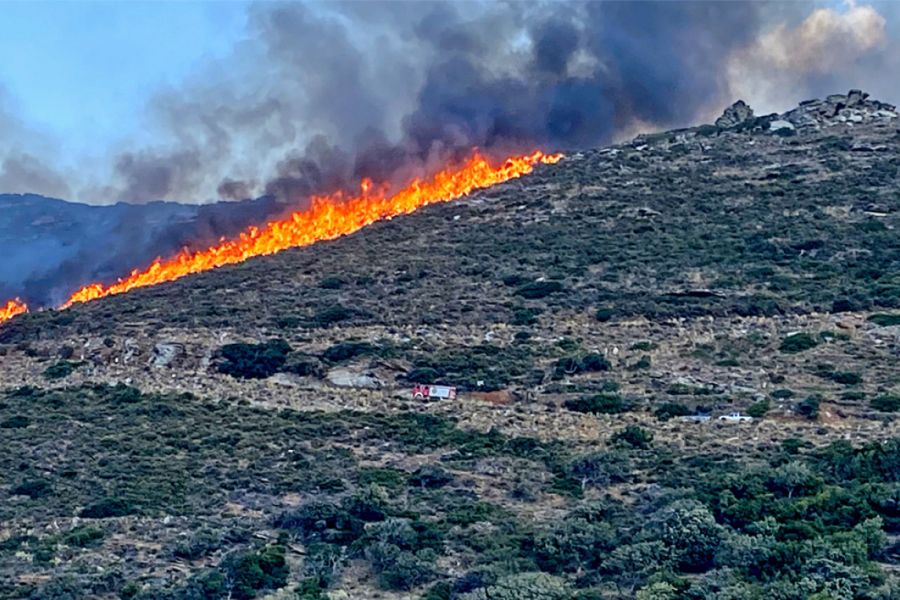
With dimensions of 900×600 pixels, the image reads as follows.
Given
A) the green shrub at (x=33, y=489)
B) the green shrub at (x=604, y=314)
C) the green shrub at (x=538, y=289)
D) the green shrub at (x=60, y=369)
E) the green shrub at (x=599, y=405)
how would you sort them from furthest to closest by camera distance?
the green shrub at (x=538, y=289) → the green shrub at (x=604, y=314) → the green shrub at (x=60, y=369) → the green shrub at (x=599, y=405) → the green shrub at (x=33, y=489)

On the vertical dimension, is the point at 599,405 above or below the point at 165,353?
below

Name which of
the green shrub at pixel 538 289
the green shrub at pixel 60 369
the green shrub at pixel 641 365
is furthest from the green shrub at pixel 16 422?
the green shrub at pixel 538 289

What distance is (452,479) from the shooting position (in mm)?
48469

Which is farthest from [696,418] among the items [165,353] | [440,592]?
[165,353]

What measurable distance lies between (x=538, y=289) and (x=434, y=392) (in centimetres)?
1558

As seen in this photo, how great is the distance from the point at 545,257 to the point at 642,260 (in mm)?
5383

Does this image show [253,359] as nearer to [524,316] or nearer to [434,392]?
[434,392]

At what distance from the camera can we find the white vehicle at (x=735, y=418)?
51688mm

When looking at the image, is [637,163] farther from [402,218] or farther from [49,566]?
[49,566]

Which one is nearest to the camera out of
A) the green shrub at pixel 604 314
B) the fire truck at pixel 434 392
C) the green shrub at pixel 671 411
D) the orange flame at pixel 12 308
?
the green shrub at pixel 671 411

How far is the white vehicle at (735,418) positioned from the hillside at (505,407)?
76 cm

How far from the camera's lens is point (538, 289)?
73812 mm

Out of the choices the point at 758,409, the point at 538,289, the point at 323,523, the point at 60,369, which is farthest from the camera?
the point at 538,289

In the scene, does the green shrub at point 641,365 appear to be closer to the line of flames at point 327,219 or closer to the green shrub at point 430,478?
the green shrub at point 430,478
